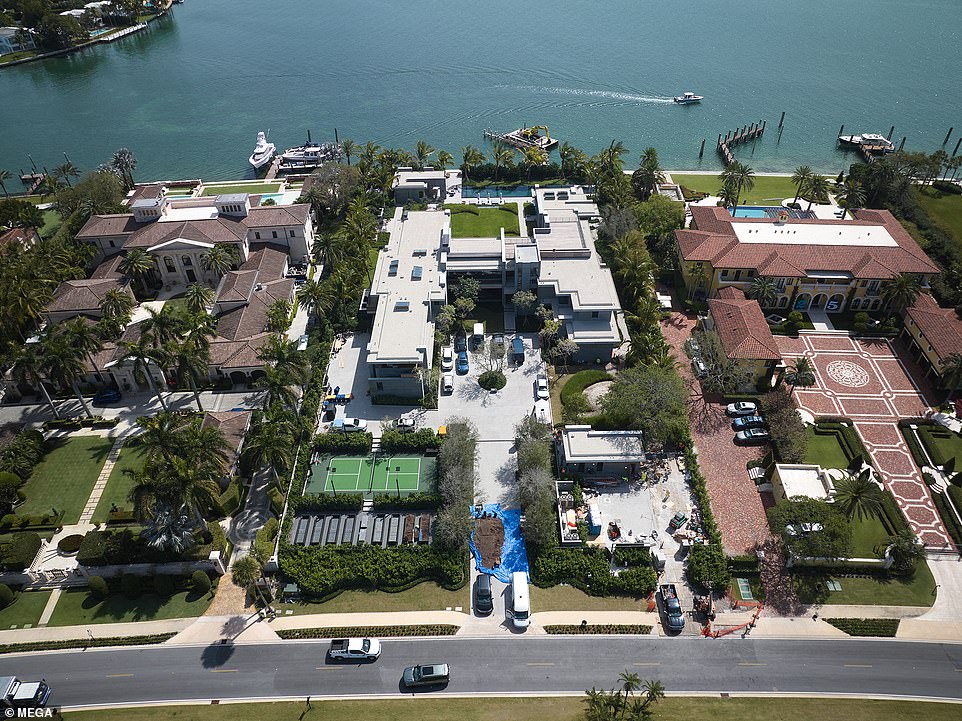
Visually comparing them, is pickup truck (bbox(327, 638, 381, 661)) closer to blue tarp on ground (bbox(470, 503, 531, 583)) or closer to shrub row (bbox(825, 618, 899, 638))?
blue tarp on ground (bbox(470, 503, 531, 583))

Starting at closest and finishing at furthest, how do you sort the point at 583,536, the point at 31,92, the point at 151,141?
the point at 583,536, the point at 151,141, the point at 31,92

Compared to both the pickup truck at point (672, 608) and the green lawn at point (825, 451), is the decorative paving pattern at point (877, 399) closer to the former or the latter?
the green lawn at point (825, 451)

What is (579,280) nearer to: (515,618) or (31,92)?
(515,618)

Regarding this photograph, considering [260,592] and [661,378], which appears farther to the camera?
[661,378]

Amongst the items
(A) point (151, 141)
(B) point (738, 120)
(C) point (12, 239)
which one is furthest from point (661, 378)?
(A) point (151, 141)

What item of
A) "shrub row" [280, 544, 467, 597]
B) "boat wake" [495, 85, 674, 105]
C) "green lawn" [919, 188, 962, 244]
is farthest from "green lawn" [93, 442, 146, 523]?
"boat wake" [495, 85, 674, 105]

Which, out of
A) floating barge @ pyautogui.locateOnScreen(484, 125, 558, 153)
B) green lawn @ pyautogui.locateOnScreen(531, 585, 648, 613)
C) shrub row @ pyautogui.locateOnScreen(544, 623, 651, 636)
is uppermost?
floating barge @ pyautogui.locateOnScreen(484, 125, 558, 153)
